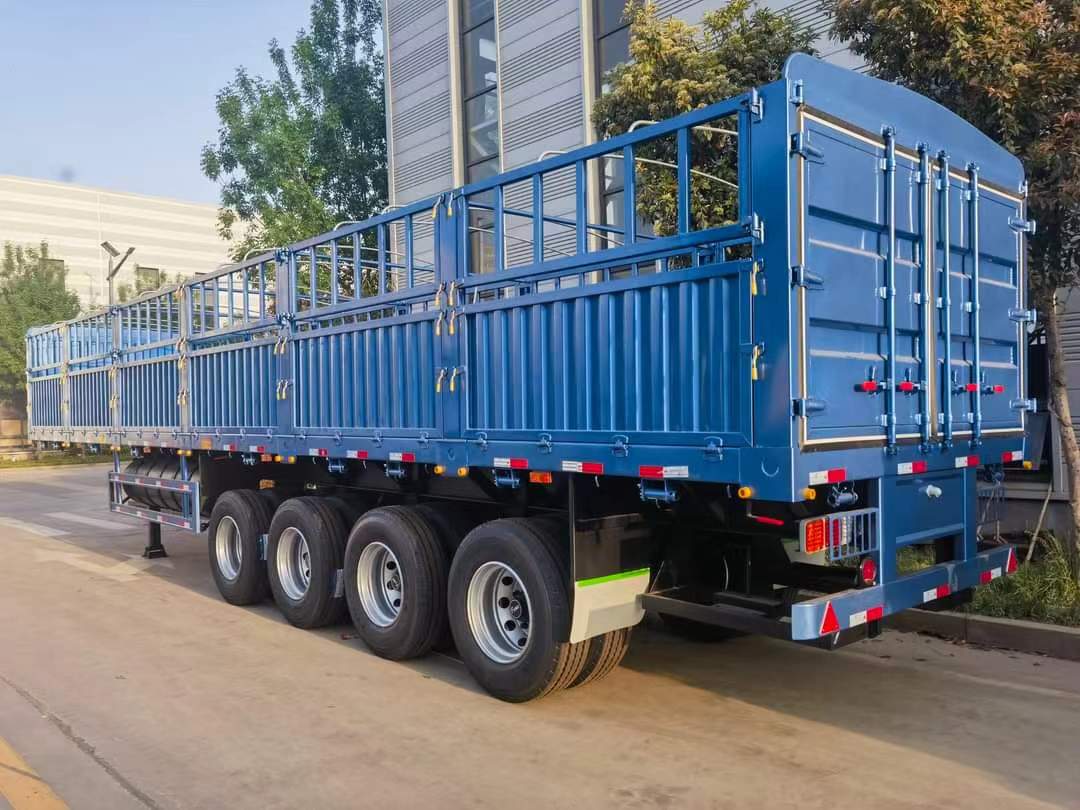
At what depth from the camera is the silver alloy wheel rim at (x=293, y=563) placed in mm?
7961

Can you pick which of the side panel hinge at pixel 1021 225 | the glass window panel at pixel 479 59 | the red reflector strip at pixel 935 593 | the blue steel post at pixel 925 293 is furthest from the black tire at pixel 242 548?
the glass window panel at pixel 479 59

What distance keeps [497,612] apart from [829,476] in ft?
8.13

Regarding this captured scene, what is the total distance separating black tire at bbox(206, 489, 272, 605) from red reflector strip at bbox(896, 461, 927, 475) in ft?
18.7

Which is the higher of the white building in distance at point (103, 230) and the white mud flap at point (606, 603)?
the white building in distance at point (103, 230)

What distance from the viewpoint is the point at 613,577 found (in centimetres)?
550

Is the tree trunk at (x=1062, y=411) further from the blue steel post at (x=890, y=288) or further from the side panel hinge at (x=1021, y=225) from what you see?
the blue steel post at (x=890, y=288)

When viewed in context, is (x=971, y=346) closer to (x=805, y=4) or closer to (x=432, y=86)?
(x=805, y=4)

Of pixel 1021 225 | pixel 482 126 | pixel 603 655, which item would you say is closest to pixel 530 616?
pixel 603 655

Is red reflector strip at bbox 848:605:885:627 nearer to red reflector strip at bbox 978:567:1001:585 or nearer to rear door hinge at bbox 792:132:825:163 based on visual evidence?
red reflector strip at bbox 978:567:1001:585

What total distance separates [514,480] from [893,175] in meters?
2.82

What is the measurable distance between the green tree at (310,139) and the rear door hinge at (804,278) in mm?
17073

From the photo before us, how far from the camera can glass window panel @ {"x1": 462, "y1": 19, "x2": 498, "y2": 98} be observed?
57.2 feet

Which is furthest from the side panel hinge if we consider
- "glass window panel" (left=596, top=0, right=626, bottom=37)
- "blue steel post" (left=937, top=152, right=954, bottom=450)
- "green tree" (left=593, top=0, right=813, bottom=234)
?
"glass window panel" (left=596, top=0, right=626, bottom=37)

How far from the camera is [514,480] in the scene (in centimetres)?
592
